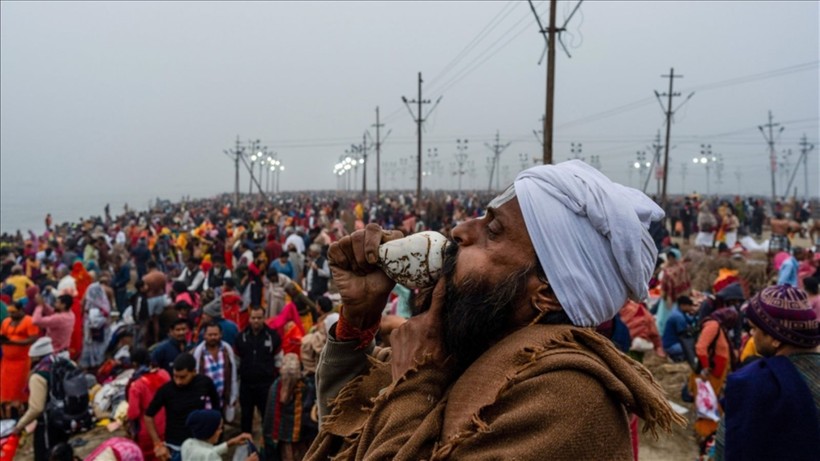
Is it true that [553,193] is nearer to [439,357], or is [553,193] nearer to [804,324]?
[439,357]

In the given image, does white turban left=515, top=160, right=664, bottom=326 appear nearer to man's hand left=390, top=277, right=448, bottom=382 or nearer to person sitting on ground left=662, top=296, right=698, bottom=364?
man's hand left=390, top=277, right=448, bottom=382

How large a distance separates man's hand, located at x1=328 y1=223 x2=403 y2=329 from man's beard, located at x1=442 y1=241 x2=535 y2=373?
0.19 m

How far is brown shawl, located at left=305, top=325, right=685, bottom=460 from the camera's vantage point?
92 centimetres

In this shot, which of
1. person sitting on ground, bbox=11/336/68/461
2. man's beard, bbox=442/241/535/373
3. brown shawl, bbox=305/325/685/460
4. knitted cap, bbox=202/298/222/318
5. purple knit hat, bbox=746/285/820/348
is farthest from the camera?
knitted cap, bbox=202/298/222/318

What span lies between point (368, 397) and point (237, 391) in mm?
5035

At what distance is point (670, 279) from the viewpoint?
305 inches

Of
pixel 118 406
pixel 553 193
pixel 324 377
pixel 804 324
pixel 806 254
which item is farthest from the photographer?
pixel 806 254

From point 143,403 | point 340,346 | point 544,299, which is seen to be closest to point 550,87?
point 143,403

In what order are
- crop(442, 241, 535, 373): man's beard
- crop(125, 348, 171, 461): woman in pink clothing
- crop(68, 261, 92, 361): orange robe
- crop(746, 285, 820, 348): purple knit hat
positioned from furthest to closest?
crop(68, 261, 92, 361): orange robe < crop(125, 348, 171, 461): woman in pink clothing < crop(746, 285, 820, 348): purple knit hat < crop(442, 241, 535, 373): man's beard

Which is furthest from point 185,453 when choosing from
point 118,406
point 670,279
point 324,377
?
point 670,279

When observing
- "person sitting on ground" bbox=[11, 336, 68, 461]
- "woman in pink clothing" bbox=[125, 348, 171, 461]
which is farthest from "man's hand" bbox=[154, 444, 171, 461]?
"person sitting on ground" bbox=[11, 336, 68, 461]

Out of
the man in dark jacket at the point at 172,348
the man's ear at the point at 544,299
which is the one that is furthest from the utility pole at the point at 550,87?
the man's ear at the point at 544,299

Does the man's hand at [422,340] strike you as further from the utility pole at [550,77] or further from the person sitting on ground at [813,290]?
the utility pole at [550,77]

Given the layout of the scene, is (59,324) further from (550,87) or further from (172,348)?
(550,87)
